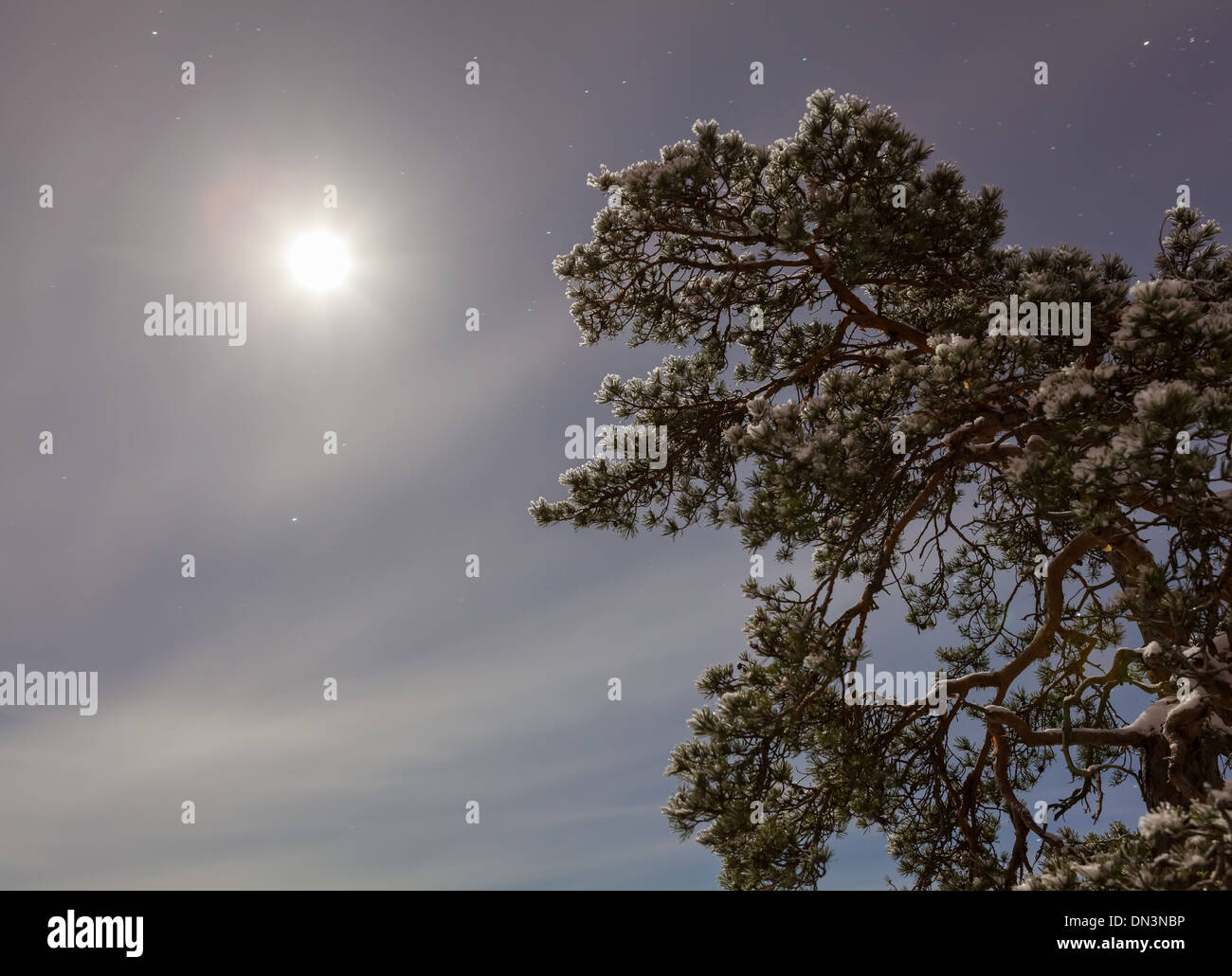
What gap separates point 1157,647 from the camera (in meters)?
4.02
